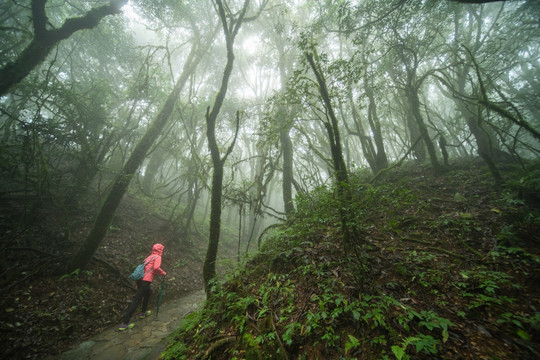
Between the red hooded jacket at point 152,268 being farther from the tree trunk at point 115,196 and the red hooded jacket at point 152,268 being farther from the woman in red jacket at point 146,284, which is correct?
the tree trunk at point 115,196

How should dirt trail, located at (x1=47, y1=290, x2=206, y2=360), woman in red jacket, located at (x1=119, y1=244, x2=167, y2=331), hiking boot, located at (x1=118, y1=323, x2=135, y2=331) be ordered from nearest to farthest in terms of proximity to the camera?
dirt trail, located at (x1=47, y1=290, x2=206, y2=360) < hiking boot, located at (x1=118, y1=323, x2=135, y2=331) < woman in red jacket, located at (x1=119, y1=244, x2=167, y2=331)

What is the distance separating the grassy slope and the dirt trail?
127 centimetres

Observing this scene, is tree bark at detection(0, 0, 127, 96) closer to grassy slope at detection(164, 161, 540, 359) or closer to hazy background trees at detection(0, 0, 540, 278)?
hazy background trees at detection(0, 0, 540, 278)

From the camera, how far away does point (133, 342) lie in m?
4.96

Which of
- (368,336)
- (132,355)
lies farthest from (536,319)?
(132,355)

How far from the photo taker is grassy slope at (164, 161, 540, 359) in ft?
8.04

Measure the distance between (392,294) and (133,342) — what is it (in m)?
5.83

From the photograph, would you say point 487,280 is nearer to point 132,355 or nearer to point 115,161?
point 132,355

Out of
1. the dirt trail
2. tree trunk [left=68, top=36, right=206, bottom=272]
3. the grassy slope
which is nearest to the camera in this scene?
the grassy slope

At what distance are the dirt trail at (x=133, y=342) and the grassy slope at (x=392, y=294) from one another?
4.15ft

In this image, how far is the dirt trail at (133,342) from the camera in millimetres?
4461

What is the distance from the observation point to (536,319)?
7.66 ft

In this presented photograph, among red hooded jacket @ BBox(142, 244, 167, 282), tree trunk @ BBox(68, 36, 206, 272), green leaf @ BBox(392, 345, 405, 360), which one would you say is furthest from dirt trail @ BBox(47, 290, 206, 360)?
green leaf @ BBox(392, 345, 405, 360)

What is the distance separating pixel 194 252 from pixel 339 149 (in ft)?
31.8
